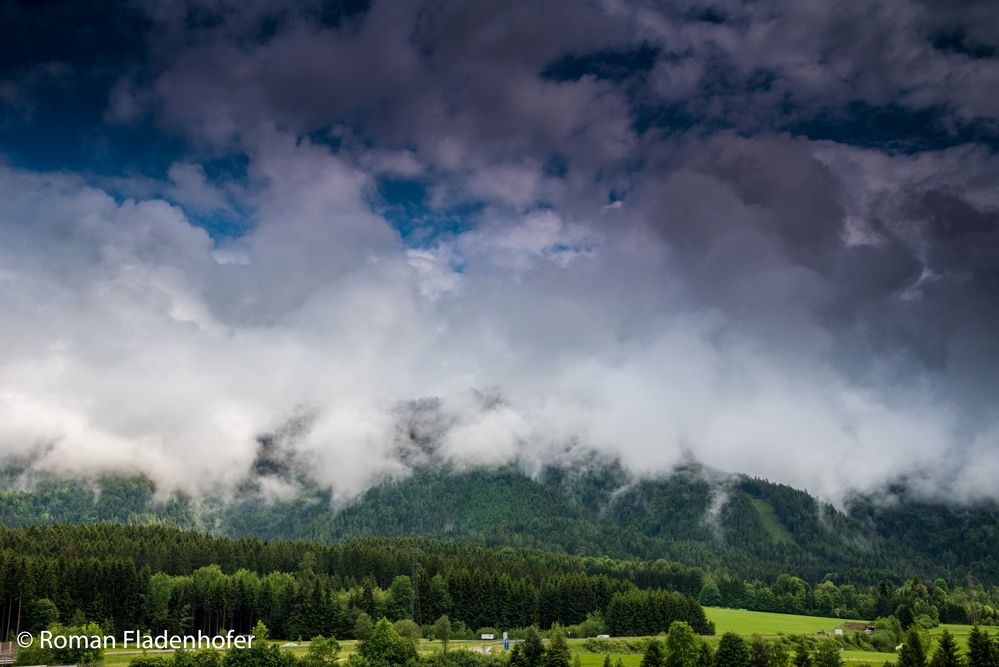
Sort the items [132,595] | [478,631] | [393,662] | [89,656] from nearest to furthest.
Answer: [89,656] < [393,662] < [132,595] < [478,631]

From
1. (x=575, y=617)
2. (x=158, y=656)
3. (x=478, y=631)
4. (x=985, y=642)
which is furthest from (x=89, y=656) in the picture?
(x=985, y=642)

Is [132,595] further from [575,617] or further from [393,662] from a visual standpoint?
[575,617]

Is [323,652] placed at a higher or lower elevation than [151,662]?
lower

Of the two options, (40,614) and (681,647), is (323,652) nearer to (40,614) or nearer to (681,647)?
(40,614)

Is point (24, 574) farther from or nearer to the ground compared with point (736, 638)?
farther from the ground

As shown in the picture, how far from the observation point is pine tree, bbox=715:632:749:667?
125 m

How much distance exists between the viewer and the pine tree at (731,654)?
410 ft

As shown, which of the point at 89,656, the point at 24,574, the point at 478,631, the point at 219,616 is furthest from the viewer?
the point at 478,631

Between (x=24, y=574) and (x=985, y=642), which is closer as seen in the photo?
(x=985, y=642)

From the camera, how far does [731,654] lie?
126062 mm

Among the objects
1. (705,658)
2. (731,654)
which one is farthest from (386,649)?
(731,654)

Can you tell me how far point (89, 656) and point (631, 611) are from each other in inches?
4655

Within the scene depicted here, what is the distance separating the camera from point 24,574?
141 meters

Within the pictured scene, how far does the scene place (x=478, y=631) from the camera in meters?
185
